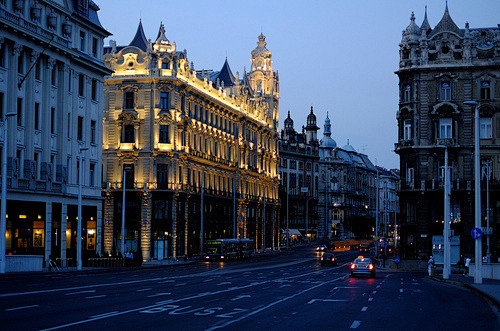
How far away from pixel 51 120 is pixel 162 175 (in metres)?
28.5

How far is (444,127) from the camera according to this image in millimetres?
79000

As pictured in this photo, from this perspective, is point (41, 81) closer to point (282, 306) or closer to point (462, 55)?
point (282, 306)

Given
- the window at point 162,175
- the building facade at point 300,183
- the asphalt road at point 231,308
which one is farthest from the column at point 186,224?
the building facade at point 300,183

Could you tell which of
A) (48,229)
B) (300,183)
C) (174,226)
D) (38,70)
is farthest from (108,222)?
(300,183)

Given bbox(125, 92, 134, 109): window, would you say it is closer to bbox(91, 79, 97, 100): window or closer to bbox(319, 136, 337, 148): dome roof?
bbox(91, 79, 97, 100): window

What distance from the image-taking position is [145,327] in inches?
768

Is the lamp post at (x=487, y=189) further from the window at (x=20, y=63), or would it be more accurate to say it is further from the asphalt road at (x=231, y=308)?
the window at (x=20, y=63)

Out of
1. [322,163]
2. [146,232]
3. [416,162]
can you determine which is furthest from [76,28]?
[322,163]

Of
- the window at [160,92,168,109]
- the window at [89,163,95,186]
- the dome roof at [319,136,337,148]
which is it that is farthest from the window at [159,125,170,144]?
the dome roof at [319,136,337,148]

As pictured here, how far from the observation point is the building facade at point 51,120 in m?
52.7

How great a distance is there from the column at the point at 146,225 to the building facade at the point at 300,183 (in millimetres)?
79968

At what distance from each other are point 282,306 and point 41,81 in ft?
117

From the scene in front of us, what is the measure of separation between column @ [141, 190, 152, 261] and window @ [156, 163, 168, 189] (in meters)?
1.80

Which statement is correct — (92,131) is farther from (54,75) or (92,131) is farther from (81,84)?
(54,75)
